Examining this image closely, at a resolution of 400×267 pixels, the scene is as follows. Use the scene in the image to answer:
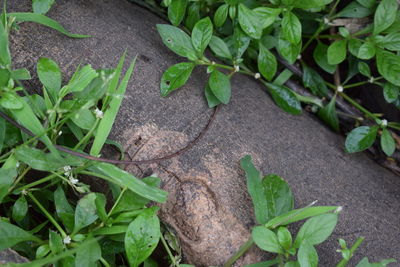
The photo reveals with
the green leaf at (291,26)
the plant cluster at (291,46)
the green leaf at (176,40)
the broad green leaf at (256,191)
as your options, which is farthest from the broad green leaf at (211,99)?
the green leaf at (291,26)

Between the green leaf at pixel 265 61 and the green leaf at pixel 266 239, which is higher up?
the green leaf at pixel 265 61

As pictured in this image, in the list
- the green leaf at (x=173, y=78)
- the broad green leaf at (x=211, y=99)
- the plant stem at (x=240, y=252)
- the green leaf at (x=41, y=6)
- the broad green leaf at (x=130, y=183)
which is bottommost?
the plant stem at (x=240, y=252)

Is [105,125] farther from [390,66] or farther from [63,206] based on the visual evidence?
[390,66]

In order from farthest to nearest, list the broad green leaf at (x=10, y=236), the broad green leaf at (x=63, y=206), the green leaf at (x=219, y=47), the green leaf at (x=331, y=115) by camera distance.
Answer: the green leaf at (x=331, y=115) < the green leaf at (x=219, y=47) < the broad green leaf at (x=63, y=206) < the broad green leaf at (x=10, y=236)

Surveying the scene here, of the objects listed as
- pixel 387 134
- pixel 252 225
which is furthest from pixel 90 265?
pixel 387 134

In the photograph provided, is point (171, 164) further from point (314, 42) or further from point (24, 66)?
point (314, 42)

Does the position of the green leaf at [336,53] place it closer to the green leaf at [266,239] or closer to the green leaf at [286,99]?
the green leaf at [286,99]
